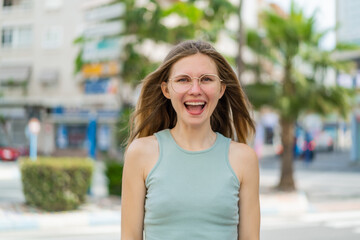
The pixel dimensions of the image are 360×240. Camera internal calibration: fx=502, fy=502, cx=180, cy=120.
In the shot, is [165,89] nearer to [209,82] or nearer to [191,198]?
[209,82]

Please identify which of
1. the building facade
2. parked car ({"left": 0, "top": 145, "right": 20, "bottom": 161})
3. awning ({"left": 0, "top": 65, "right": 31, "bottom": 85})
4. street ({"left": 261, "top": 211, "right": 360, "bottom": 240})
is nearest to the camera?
street ({"left": 261, "top": 211, "right": 360, "bottom": 240})

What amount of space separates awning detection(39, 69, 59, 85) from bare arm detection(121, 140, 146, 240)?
108 ft

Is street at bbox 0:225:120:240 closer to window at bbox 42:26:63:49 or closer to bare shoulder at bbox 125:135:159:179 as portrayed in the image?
bare shoulder at bbox 125:135:159:179

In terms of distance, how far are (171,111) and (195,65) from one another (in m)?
0.34

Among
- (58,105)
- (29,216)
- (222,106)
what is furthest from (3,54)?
(222,106)

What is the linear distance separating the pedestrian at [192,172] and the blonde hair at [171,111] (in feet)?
0.06

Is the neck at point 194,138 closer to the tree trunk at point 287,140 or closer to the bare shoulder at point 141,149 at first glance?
the bare shoulder at point 141,149

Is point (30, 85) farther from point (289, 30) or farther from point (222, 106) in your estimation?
point (222, 106)

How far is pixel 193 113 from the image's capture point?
5.86 ft

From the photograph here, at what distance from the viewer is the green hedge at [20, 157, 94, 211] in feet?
30.1

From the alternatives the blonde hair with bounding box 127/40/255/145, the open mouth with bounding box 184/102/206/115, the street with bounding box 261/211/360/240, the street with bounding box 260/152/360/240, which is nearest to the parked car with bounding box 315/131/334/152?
the street with bounding box 260/152/360/240

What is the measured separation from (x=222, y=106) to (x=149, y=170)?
0.52 meters

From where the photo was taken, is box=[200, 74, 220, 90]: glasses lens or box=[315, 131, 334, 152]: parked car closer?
box=[200, 74, 220, 90]: glasses lens

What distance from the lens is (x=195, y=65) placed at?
70.6 inches
